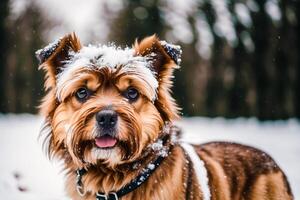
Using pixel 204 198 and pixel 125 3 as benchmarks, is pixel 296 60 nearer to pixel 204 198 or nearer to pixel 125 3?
pixel 125 3

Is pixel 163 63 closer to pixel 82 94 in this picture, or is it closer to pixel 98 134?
pixel 82 94

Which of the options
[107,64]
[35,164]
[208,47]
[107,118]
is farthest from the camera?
[208,47]

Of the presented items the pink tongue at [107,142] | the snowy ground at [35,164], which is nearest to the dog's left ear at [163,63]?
the pink tongue at [107,142]

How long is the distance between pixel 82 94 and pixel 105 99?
32cm

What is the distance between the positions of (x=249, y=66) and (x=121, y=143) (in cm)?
2261

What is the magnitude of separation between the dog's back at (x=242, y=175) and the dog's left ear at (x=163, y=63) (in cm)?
71

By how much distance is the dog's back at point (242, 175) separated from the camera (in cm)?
500

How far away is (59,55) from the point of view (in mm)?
5043

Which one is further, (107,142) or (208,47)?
(208,47)

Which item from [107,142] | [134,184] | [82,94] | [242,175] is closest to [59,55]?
[82,94]

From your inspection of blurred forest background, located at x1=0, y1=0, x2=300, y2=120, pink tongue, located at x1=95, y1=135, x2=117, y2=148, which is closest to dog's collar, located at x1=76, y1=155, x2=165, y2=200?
pink tongue, located at x1=95, y1=135, x2=117, y2=148

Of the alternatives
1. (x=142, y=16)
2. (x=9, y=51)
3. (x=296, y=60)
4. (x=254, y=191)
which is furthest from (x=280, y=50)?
(x=254, y=191)

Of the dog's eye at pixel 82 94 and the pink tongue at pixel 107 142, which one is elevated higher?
the dog's eye at pixel 82 94

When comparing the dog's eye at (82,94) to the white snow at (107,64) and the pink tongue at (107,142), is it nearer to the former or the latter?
the white snow at (107,64)
